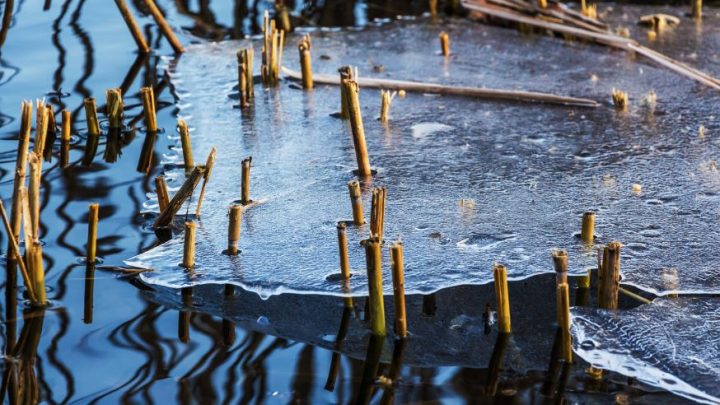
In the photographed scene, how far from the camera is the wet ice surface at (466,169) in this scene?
10.2 ft

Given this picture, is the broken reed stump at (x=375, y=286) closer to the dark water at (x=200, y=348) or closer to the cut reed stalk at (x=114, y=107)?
the dark water at (x=200, y=348)

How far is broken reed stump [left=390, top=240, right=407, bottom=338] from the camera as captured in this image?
8.62 feet

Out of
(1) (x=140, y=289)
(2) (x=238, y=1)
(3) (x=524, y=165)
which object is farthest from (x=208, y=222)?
(2) (x=238, y=1)

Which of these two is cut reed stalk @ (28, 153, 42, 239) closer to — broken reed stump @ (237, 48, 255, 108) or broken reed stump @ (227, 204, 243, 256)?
broken reed stump @ (227, 204, 243, 256)

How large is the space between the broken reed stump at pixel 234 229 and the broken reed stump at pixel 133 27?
2554 mm

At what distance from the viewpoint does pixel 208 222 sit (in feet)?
11.2

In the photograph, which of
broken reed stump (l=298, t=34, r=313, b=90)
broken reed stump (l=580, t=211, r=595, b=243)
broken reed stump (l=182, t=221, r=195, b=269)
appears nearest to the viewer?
broken reed stump (l=182, t=221, r=195, b=269)

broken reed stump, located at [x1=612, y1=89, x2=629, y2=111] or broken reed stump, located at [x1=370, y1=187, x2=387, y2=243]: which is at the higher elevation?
broken reed stump, located at [x1=612, y1=89, x2=629, y2=111]

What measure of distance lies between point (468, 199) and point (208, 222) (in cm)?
89

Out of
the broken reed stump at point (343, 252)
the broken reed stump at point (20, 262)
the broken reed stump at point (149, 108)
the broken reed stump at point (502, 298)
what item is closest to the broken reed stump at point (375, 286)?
the broken reed stump at point (343, 252)

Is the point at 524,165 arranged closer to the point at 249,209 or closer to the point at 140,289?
the point at 249,209

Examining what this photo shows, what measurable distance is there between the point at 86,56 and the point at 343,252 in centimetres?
303

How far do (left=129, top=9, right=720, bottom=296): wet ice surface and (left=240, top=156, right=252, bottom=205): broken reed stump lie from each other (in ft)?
0.18

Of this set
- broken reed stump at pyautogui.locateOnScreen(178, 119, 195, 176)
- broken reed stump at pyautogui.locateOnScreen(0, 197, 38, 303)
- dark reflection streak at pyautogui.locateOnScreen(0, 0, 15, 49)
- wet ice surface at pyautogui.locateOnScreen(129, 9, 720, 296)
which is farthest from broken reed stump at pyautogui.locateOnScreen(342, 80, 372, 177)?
dark reflection streak at pyautogui.locateOnScreen(0, 0, 15, 49)
